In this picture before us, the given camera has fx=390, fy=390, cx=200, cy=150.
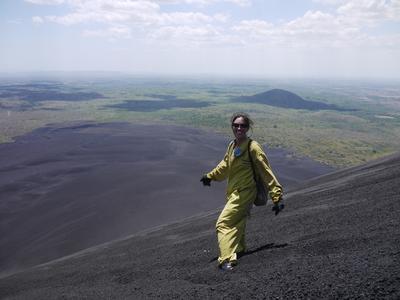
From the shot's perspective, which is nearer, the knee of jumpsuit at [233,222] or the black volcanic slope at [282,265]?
the black volcanic slope at [282,265]

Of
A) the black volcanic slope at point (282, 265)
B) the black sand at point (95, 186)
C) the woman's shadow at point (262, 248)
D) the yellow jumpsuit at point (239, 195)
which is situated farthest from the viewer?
the black sand at point (95, 186)

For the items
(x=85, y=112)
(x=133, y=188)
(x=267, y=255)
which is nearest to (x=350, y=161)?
(x=133, y=188)

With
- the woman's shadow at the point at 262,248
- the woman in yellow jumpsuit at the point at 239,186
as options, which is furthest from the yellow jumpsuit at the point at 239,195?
the woman's shadow at the point at 262,248

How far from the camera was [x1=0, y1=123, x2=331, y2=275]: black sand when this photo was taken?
3156 centimetres

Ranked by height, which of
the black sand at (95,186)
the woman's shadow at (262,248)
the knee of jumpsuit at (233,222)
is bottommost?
the black sand at (95,186)

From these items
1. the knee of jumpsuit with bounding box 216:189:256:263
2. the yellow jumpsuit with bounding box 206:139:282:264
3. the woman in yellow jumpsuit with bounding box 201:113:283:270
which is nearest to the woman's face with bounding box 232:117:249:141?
the woman in yellow jumpsuit with bounding box 201:113:283:270

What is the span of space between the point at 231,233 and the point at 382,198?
→ 18.8 feet

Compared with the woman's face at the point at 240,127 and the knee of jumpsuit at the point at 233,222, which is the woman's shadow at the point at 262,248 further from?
the woman's face at the point at 240,127

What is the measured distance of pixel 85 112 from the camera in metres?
136

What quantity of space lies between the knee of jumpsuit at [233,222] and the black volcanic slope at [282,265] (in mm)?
400

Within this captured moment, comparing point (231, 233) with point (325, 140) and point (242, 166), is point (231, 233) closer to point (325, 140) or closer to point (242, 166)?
point (242, 166)

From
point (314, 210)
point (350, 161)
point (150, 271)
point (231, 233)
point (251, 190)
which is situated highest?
point (251, 190)

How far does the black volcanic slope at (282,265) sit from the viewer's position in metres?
5.50

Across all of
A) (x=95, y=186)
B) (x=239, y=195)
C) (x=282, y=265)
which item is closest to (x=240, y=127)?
(x=239, y=195)
